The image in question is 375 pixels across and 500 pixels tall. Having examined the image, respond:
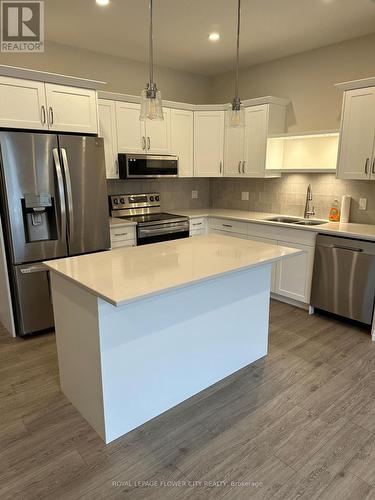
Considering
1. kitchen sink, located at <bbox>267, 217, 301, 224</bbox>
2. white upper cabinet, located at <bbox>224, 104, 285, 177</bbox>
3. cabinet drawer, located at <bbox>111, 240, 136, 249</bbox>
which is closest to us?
cabinet drawer, located at <bbox>111, 240, 136, 249</bbox>

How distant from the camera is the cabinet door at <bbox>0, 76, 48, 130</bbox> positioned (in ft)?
8.90

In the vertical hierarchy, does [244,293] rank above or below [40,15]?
below

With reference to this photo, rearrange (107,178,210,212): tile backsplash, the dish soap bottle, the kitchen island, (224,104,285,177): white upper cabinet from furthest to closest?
1. (107,178,210,212): tile backsplash
2. (224,104,285,177): white upper cabinet
3. the dish soap bottle
4. the kitchen island

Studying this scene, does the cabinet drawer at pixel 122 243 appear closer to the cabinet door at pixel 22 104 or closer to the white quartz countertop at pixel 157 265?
the white quartz countertop at pixel 157 265

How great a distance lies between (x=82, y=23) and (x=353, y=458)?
3.92 metres

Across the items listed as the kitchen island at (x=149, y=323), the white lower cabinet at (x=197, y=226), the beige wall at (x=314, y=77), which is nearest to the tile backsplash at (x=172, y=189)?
the white lower cabinet at (x=197, y=226)

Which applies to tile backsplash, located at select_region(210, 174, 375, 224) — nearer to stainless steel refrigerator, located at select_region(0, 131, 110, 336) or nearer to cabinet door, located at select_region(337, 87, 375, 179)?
cabinet door, located at select_region(337, 87, 375, 179)

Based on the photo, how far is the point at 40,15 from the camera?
290cm

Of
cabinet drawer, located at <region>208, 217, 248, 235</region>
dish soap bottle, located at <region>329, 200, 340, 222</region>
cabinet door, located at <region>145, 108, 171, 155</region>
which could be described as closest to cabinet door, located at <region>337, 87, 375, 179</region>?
dish soap bottle, located at <region>329, 200, 340, 222</region>

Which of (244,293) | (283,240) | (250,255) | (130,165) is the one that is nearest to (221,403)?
(244,293)

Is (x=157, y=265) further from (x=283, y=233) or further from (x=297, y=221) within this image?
(x=297, y=221)

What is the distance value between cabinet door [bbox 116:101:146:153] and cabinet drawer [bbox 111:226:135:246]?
927 millimetres

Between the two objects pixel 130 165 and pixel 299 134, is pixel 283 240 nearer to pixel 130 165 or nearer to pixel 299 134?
pixel 299 134

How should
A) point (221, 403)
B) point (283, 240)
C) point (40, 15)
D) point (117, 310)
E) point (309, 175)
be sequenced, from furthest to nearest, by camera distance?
1. point (309, 175)
2. point (283, 240)
3. point (40, 15)
4. point (221, 403)
5. point (117, 310)
